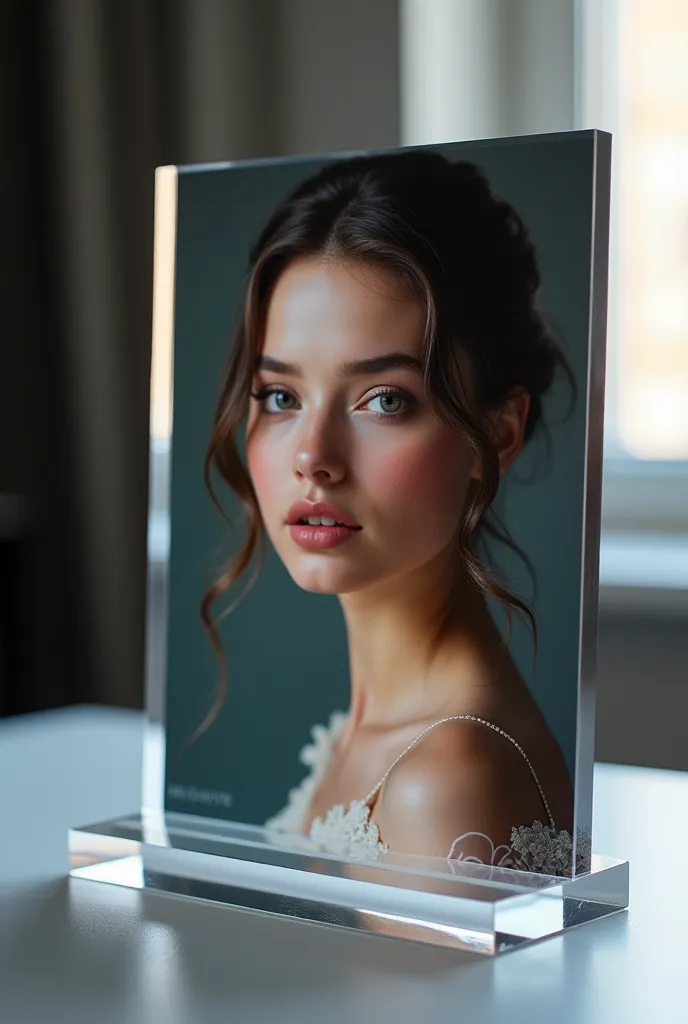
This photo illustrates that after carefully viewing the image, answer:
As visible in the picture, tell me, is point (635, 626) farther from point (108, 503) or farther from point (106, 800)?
point (106, 800)

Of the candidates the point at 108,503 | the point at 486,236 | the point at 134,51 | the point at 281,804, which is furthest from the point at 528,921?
the point at 134,51

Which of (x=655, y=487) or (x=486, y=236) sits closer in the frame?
(x=486, y=236)

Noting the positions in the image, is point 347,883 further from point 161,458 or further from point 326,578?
point 161,458

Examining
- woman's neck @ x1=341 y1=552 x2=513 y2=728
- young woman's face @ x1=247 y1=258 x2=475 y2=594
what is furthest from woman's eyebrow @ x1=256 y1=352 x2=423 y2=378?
woman's neck @ x1=341 y1=552 x2=513 y2=728

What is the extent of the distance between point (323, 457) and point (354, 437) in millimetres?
22

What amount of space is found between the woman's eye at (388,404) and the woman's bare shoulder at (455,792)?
0.17 metres

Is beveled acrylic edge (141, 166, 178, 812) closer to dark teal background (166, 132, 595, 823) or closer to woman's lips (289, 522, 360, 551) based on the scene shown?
dark teal background (166, 132, 595, 823)

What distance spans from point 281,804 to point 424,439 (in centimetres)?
24

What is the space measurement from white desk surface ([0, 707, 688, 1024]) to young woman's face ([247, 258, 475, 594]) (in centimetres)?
21

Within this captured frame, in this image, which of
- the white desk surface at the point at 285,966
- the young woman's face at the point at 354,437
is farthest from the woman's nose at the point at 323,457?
the white desk surface at the point at 285,966

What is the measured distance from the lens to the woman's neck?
0.74 m

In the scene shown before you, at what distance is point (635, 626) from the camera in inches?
80.9

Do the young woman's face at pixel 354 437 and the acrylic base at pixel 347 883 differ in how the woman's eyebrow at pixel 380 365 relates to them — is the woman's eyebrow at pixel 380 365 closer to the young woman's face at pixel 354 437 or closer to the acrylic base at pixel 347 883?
the young woman's face at pixel 354 437

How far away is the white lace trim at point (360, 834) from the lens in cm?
71
